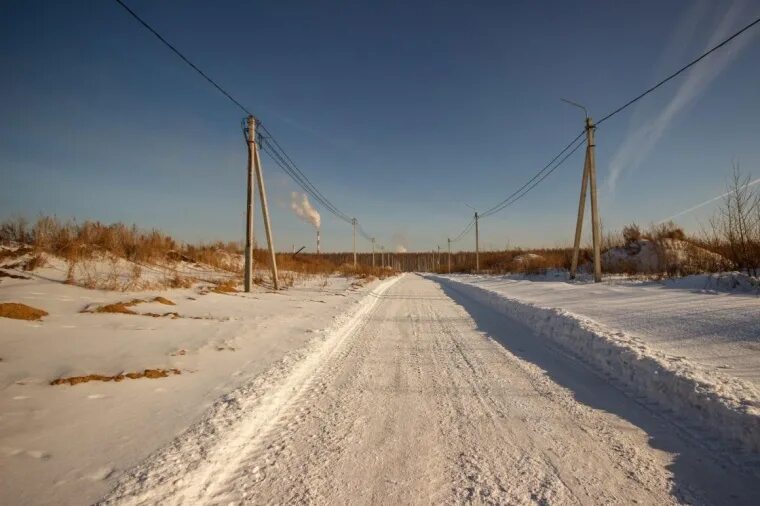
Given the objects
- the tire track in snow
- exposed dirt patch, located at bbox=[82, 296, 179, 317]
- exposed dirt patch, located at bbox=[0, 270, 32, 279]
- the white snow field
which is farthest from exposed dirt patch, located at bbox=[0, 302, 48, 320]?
the tire track in snow

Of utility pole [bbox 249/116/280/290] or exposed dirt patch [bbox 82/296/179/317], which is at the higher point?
utility pole [bbox 249/116/280/290]

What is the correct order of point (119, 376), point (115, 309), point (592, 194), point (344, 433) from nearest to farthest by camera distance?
point (344, 433), point (119, 376), point (115, 309), point (592, 194)

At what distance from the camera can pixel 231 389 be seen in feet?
11.9

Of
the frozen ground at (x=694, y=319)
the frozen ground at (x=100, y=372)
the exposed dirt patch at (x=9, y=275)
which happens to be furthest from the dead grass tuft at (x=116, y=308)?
the frozen ground at (x=694, y=319)

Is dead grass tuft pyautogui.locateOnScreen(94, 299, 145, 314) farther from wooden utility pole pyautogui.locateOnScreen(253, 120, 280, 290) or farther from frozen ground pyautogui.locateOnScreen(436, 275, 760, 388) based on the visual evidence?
frozen ground pyautogui.locateOnScreen(436, 275, 760, 388)

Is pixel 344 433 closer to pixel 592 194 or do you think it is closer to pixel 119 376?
pixel 119 376

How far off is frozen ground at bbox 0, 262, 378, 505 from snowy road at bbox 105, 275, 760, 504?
387 mm

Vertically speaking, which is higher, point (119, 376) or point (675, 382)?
point (675, 382)

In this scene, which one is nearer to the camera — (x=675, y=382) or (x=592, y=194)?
(x=675, y=382)

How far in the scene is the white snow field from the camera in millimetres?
2072

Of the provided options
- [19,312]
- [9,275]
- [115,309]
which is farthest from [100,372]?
[9,275]

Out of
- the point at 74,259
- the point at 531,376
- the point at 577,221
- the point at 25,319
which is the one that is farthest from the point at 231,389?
the point at 577,221

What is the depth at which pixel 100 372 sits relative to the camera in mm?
3822

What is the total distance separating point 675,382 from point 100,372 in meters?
5.95
